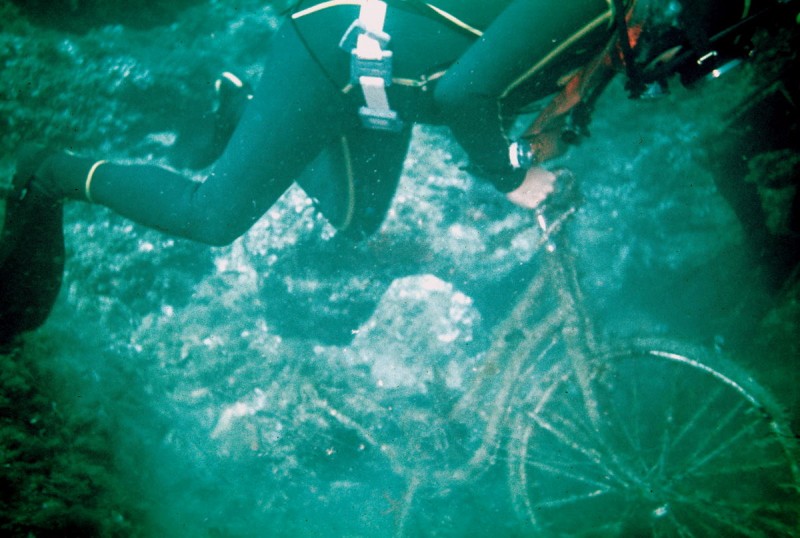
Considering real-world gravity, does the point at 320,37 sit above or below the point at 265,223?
above

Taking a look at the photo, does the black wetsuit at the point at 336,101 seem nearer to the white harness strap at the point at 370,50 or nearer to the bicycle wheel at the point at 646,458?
the white harness strap at the point at 370,50

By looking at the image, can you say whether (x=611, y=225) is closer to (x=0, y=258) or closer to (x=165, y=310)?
(x=165, y=310)

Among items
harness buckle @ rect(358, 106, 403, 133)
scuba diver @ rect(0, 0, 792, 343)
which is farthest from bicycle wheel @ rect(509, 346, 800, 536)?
harness buckle @ rect(358, 106, 403, 133)

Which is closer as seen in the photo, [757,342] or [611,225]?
[757,342]

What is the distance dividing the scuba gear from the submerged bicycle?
183cm

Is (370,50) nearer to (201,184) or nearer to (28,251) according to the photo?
(201,184)

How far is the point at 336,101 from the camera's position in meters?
1.85

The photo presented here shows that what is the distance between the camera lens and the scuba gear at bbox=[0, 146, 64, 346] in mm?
2227

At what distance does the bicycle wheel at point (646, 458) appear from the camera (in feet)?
7.66

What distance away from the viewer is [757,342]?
8.41ft

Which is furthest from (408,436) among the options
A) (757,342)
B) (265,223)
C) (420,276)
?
(757,342)

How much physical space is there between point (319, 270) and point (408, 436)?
1324 mm

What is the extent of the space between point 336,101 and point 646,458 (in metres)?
2.80

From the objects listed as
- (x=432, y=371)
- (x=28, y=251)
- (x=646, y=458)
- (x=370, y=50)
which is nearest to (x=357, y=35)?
(x=370, y=50)
